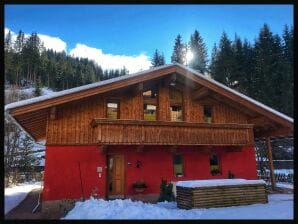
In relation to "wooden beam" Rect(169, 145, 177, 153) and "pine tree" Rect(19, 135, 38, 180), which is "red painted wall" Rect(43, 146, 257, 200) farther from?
"pine tree" Rect(19, 135, 38, 180)

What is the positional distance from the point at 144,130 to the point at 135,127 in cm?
48

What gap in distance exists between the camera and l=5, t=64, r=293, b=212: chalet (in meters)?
14.6

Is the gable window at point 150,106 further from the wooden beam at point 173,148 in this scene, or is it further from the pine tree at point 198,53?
the pine tree at point 198,53

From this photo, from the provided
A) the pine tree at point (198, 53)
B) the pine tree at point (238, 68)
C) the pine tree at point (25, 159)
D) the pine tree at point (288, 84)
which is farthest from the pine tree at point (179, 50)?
the pine tree at point (25, 159)

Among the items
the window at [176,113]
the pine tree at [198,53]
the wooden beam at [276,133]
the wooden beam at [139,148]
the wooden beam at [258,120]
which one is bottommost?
the wooden beam at [139,148]

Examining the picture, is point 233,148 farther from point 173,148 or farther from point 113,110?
point 113,110

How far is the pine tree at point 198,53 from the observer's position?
168 feet

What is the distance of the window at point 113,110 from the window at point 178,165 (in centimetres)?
408

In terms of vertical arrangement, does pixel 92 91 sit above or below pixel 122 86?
below

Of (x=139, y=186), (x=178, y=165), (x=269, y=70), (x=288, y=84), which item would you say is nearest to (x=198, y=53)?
(x=269, y=70)

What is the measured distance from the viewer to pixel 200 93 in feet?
57.1

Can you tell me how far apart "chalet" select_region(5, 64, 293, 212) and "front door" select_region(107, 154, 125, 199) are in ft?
0.17

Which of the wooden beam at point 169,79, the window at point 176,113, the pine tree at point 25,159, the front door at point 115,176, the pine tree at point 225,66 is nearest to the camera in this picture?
the front door at point 115,176
